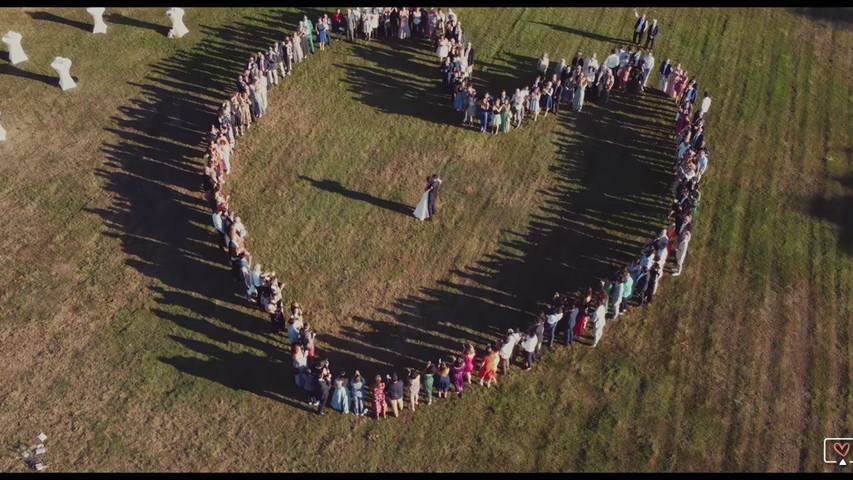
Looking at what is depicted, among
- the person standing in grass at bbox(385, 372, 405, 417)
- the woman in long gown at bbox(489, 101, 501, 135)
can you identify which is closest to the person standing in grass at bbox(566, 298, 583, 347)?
the person standing in grass at bbox(385, 372, 405, 417)

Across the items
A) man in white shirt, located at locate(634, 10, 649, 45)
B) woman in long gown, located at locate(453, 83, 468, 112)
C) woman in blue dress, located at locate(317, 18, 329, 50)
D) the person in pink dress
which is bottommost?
the person in pink dress

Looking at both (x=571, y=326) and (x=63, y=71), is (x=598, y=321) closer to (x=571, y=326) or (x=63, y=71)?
(x=571, y=326)

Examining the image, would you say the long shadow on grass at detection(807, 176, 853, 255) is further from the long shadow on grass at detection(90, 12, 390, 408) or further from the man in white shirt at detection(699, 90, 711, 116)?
the long shadow on grass at detection(90, 12, 390, 408)

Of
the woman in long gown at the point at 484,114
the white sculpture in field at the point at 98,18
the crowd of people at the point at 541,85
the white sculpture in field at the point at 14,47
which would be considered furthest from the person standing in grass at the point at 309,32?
the white sculpture in field at the point at 14,47

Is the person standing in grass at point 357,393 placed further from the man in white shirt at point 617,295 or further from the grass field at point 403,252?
the man in white shirt at point 617,295

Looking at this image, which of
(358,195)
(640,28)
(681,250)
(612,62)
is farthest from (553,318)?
(640,28)

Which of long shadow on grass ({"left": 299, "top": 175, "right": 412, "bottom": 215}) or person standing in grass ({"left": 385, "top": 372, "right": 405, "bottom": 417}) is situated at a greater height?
long shadow on grass ({"left": 299, "top": 175, "right": 412, "bottom": 215})
